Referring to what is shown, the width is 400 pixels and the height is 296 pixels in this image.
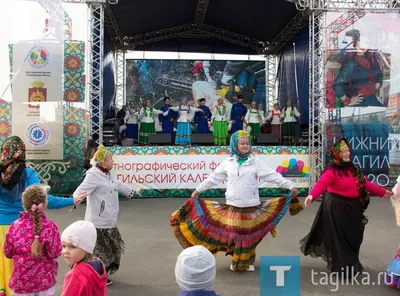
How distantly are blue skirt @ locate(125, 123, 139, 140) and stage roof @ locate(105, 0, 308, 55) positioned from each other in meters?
3.21

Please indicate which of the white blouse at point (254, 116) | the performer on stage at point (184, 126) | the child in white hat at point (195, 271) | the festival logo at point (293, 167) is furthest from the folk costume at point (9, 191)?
the white blouse at point (254, 116)

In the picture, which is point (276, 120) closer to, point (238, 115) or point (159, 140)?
point (238, 115)

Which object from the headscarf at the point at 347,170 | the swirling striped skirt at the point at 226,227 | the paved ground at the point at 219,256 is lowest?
the paved ground at the point at 219,256

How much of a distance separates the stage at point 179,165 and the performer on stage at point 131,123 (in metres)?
3.63

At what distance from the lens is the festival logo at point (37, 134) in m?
9.08

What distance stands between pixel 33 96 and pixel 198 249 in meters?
8.45

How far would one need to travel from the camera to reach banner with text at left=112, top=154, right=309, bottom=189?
956 centimetres

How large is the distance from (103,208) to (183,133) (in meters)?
8.40

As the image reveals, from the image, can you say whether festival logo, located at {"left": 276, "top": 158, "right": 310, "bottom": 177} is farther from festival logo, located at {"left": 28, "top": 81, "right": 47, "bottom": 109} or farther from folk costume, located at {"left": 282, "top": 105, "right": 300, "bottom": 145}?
festival logo, located at {"left": 28, "top": 81, "right": 47, "bottom": 109}

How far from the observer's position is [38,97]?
9.09 meters

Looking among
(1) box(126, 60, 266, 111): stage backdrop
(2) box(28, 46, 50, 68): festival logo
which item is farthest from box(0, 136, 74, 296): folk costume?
(1) box(126, 60, 266, 111): stage backdrop

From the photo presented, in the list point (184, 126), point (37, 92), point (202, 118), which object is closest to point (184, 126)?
point (184, 126)

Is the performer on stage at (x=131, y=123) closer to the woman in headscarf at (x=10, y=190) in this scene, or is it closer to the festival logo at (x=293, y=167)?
the festival logo at (x=293, y=167)

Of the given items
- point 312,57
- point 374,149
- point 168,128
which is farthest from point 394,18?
point 168,128
